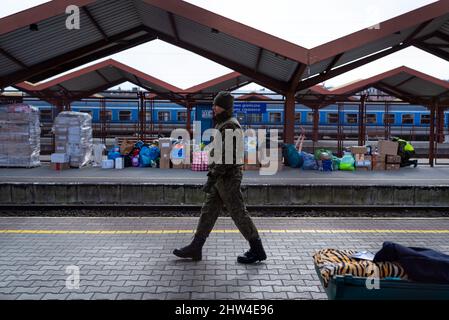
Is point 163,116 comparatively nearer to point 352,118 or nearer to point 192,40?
point 192,40

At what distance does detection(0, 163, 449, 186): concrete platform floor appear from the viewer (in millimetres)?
11883

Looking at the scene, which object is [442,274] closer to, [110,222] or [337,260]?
[337,260]

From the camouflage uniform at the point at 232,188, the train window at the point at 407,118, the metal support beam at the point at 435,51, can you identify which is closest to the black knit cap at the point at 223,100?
the camouflage uniform at the point at 232,188

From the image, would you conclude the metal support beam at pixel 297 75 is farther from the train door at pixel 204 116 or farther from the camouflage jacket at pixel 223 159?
the camouflage jacket at pixel 223 159

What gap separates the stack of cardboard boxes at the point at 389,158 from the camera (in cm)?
1556

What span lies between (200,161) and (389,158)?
24.7 feet

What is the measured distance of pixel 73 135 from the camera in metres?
14.8

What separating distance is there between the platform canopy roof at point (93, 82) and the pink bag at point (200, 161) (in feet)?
12.0

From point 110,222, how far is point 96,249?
64.0 inches

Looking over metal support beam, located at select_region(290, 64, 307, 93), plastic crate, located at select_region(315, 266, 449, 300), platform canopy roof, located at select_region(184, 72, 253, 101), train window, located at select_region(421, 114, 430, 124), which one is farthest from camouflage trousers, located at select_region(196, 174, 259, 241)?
train window, located at select_region(421, 114, 430, 124)

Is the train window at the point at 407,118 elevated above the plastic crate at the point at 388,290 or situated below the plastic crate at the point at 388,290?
above

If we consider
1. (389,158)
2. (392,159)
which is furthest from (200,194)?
(392,159)

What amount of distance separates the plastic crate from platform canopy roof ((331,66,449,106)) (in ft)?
51.2
